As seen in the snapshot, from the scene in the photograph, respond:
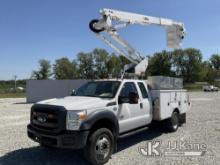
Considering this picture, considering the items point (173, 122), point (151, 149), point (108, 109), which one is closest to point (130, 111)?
point (108, 109)

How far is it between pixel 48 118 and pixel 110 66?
68.8 m

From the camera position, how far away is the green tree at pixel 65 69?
7412cm

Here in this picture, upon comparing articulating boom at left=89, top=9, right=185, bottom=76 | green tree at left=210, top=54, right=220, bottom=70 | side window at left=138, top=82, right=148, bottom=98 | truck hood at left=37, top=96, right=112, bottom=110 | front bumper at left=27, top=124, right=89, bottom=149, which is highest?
green tree at left=210, top=54, right=220, bottom=70

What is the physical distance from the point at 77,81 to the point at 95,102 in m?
22.1

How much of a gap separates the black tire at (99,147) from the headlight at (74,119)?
46 cm

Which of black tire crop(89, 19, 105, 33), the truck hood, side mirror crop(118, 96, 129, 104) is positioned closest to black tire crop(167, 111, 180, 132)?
side mirror crop(118, 96, 129, 104)

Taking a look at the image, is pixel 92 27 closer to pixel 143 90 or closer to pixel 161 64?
pixel 143 90

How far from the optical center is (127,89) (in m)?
7.52

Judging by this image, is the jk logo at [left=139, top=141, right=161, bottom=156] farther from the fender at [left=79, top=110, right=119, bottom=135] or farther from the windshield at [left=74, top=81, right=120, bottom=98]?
the windshield at [left=74, top=81, right=120, bottom=98]

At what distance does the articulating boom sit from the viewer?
9906mm

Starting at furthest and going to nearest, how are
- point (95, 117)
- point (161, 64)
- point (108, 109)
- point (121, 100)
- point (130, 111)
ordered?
point (161, 64)
point (130, 111)
point (121, 100)
point (108, 109)
point (95, 117)

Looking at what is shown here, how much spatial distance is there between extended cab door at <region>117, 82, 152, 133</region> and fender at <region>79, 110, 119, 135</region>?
1.01 ft

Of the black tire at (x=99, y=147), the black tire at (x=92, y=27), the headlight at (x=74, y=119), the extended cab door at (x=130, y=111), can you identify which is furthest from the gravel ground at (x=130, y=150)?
the black tire at (x=92, y=27)

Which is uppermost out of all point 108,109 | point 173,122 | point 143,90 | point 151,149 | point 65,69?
point 65,69
